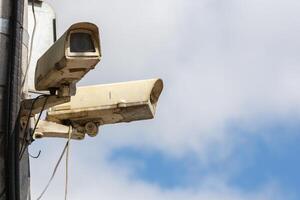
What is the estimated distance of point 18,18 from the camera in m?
5.20

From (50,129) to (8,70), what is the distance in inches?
37.1

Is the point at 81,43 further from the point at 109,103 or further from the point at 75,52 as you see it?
the point at 109,103

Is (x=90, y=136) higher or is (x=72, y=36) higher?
(x=72, y=36)

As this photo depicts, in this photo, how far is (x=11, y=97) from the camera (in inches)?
195

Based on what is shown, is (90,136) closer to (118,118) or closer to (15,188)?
(118,118)

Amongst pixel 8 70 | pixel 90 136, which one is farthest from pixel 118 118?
pixel 8 70

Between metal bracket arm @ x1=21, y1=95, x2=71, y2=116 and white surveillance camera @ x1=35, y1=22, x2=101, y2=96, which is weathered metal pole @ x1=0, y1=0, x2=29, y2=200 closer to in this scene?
metal bracket arm @ x1=21, y1=95, x2=71, y2=116

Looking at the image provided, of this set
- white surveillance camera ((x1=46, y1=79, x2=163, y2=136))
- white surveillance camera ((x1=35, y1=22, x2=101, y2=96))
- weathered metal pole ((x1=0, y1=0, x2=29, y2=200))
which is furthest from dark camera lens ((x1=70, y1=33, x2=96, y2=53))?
white surveillance camera ((x1=46, y1=79, x2=163, y2=136))

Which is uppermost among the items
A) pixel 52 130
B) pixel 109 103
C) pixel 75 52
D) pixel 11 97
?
pixel 75 52

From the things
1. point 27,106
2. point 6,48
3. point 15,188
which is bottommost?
point 15,188

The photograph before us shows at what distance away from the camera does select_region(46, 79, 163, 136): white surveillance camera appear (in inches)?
231

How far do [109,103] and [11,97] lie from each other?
1.06m

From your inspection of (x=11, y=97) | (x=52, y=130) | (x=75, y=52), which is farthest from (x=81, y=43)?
(x=52, y=130)

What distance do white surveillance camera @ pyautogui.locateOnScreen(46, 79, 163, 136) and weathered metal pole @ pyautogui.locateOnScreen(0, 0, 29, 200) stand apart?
0.74m
